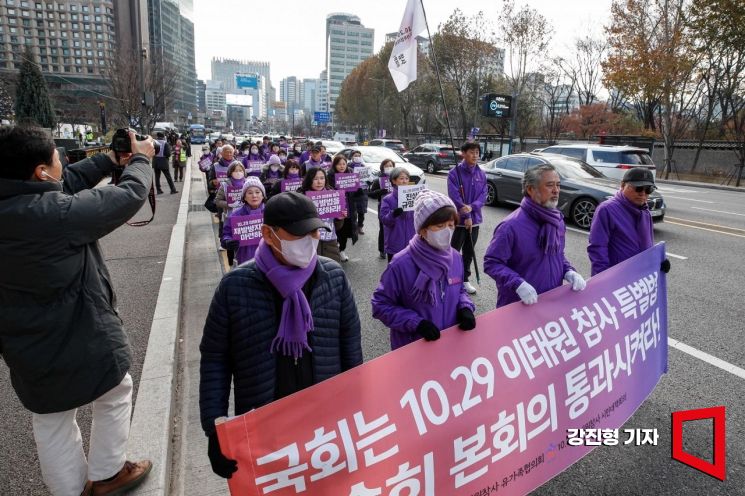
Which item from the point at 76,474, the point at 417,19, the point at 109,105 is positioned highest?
the point at 109,105

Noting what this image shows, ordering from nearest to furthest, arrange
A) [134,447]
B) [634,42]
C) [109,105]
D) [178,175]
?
[134,447] → [178,175] → [634,42] → [109,105]

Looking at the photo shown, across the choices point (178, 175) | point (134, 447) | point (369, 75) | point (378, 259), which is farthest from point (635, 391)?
point (369, 75)

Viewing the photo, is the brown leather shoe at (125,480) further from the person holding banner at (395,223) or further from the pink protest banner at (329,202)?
the pink protest banner at (329,202)

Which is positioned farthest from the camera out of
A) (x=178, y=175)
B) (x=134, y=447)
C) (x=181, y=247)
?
(x=178, y=175)

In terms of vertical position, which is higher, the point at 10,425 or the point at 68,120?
the point at 68,120

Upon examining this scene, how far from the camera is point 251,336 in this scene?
1.98 metres

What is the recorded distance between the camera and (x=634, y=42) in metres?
25.9

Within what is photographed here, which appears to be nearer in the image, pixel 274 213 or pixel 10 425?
pixel 274 213

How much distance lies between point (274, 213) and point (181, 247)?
6356mm

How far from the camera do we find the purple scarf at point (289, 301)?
1.94 metres

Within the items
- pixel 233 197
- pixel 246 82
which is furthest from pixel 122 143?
pixel 246 82

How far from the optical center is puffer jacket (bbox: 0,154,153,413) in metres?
1.94

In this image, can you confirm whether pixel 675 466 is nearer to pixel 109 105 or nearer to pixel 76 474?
pixel 76 474

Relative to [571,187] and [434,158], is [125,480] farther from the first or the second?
[434,158]
